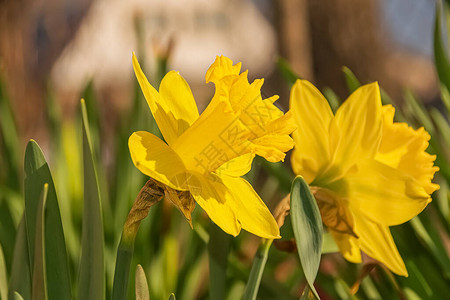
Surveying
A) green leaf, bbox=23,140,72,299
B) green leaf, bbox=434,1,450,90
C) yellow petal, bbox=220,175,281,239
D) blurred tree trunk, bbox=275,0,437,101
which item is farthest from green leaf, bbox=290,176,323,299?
blurred tree trunk, bbox=275,0,437,101

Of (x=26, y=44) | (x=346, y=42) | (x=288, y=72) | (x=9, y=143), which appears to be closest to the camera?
(x=288, y=72)

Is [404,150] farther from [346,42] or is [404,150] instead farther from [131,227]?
[346,42]

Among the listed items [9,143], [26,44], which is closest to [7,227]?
[9,143]

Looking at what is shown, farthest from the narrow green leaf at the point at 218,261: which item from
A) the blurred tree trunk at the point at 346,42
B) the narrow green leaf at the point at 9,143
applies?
the blurred tree trunk at the point at 346,42

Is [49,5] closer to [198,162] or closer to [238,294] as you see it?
[238,294]

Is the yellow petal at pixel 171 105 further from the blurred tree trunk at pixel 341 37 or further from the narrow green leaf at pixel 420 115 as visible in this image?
the blurred tree trunk at pixel 341 37
